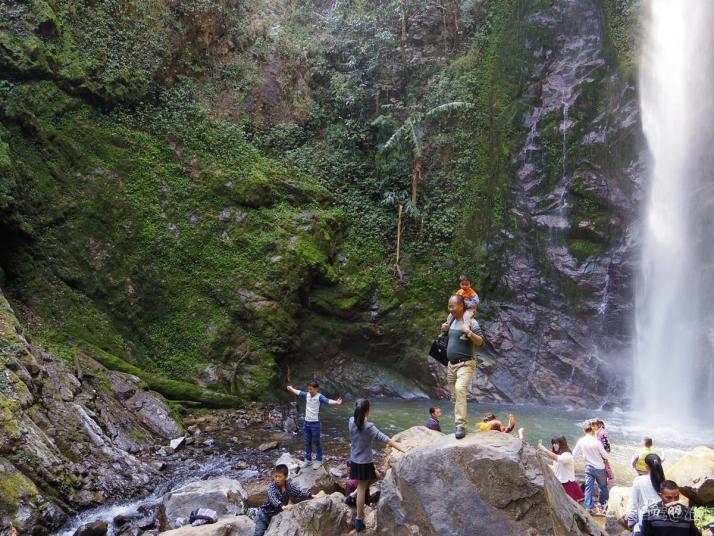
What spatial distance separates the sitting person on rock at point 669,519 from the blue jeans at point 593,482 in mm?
3889

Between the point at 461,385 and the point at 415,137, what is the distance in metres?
14.1

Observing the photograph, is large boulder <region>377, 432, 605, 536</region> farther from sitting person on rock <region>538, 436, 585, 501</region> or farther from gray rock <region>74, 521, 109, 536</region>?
gray rock <region>74, 521, 109, 536</region>

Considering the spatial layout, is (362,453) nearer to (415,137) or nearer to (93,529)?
(93,529)

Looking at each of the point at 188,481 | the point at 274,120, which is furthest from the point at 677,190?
the point at 188,481

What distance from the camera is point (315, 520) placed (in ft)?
21.6

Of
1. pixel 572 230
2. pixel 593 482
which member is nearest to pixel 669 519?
pixel 593 482

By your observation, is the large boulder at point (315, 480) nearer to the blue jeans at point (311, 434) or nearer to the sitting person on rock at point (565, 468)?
the blue jeans at point (311, 434)

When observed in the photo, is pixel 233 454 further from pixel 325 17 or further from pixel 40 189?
pixel 325 17

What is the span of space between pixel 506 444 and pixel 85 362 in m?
10.1

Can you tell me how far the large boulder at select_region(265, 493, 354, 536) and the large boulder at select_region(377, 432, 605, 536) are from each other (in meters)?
0.89

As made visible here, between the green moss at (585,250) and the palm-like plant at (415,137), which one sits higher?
the palm-like plant at (415,137)

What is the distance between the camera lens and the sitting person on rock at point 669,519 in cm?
431

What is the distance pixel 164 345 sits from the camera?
50.9 ft

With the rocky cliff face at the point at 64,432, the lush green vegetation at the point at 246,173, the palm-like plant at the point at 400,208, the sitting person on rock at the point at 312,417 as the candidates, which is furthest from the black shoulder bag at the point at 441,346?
the palm-like plant at the point at 400,208
